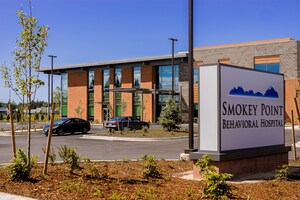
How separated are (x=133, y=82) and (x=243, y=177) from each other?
164ft

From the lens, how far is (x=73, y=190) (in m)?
7.25

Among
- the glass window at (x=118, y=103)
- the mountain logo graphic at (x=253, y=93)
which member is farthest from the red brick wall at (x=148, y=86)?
the mountain logo graphic at (x=253, y=93)

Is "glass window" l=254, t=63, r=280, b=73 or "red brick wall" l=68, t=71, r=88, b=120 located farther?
"red brick wall" l=68, t=71, r=88, b=120

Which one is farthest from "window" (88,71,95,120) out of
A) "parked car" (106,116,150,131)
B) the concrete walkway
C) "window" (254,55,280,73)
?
the concrete walkway

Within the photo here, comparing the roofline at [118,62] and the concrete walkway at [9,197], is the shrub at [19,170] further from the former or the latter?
the roofline at [118,62]

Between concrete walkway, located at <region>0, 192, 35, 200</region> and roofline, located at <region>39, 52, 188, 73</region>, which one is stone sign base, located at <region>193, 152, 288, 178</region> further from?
roofline, located at <region>39, 52, 188, 73</region>

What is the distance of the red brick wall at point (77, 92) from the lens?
6569 cm

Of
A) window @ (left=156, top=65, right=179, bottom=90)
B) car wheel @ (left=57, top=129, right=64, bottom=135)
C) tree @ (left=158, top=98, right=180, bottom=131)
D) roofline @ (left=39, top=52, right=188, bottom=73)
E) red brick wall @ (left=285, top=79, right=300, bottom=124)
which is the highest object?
roofline @ (left=39, top=52, right=188, bottom=73)

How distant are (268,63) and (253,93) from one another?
40750mm

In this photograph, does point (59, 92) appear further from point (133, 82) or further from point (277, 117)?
point (277, 117)

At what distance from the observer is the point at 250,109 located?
10.5m

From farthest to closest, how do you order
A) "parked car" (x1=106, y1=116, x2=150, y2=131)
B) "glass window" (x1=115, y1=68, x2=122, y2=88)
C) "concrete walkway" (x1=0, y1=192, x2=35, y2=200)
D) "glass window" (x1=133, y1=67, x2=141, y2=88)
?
1. "glass window" (x1=115, y1=68, x2=122, y2=88)
2. "glass window" (x1=133, y1=67, x2=141, y2=88)
3. "parked car" (x1=106, y1=116, x2=150, y2=131)
4. "concrete walkway" (x1=0, y1=192, x2=35, y2=200)

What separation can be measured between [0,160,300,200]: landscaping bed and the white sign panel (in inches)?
60.4

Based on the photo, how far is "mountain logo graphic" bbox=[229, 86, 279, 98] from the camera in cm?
1000
